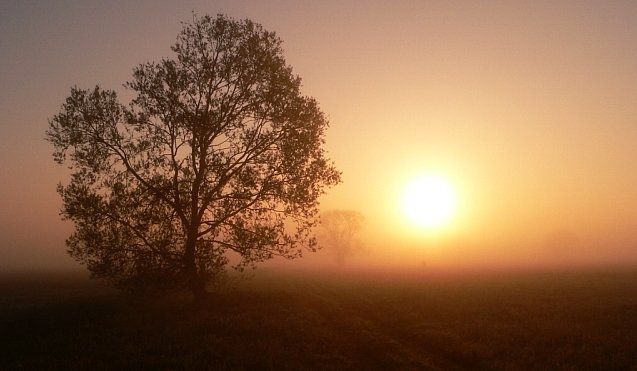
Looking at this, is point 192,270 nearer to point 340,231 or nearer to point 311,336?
point 311,336

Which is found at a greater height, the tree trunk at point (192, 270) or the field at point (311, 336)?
the tree trunk at point (192, 270)

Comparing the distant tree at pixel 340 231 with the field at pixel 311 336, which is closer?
the field at pixel 311 336

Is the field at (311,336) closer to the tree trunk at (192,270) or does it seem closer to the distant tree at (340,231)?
the tree trunk at (192,270)

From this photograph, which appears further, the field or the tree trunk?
the tree trunk

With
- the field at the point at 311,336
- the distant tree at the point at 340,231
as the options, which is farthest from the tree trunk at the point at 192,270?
the distant tree at the point at 340,231

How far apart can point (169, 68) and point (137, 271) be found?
549 inches

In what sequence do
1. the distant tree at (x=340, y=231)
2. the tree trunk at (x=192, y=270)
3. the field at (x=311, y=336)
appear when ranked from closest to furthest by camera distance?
the field at (x=311, y=336)
the tree trunk at (x=192, y=270)
the distant tree at (x=340, y=231)

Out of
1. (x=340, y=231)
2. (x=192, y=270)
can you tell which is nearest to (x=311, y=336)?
(x=192, y=270)

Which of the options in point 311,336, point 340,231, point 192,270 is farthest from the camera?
point 340,231

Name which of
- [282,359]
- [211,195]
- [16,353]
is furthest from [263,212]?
[16,353]

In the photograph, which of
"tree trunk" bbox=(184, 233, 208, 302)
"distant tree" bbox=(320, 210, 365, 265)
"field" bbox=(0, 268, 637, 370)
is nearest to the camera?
"field" bbox=(0, 268, 637, 370)

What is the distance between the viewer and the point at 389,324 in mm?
26375

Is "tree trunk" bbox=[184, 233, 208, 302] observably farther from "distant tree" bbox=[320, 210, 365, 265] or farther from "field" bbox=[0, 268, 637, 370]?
"distant tree" bbox=[320, 210, 365, 265]

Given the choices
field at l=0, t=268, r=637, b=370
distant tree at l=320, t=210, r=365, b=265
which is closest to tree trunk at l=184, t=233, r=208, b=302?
field at l=0, t=268, r=637, b=370
